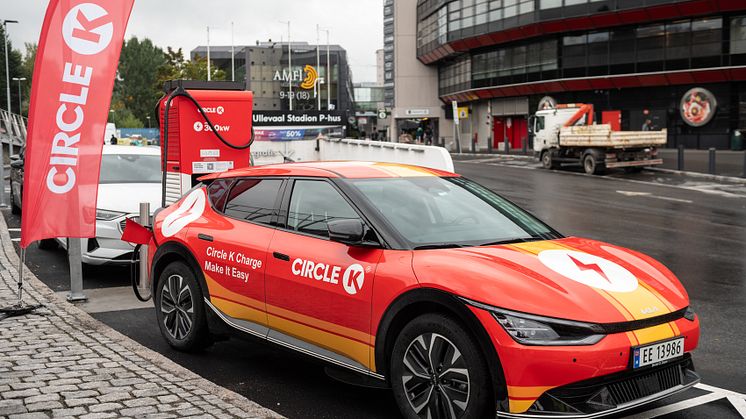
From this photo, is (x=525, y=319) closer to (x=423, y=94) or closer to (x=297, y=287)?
(x=297, y=287)

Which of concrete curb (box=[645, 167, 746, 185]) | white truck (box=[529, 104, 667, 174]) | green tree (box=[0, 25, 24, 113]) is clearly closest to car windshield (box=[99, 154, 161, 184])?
concrete curb (box=[645, 167, 746, 185])

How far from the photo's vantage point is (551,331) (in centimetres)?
379

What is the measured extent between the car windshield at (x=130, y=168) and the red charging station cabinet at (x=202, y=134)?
2.54 ft

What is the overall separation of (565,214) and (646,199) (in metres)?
4.46

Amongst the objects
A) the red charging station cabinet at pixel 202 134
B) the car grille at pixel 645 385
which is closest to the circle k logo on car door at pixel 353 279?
the car grille at pixel 645 385

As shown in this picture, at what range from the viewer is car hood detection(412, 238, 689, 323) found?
389cm

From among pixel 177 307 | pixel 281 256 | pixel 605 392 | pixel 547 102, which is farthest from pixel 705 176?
pixel 605 392

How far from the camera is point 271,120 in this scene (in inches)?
1310

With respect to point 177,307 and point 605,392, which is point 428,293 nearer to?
point 605,392

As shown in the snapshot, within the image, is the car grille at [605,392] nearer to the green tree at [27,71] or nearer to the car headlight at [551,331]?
the car headlight at [551,331]

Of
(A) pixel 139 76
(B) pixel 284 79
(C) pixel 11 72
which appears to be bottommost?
(B) pixel 284 79

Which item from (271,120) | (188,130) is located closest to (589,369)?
(188,130)

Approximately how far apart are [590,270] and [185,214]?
346cm

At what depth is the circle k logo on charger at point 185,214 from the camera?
6230 millimetres
